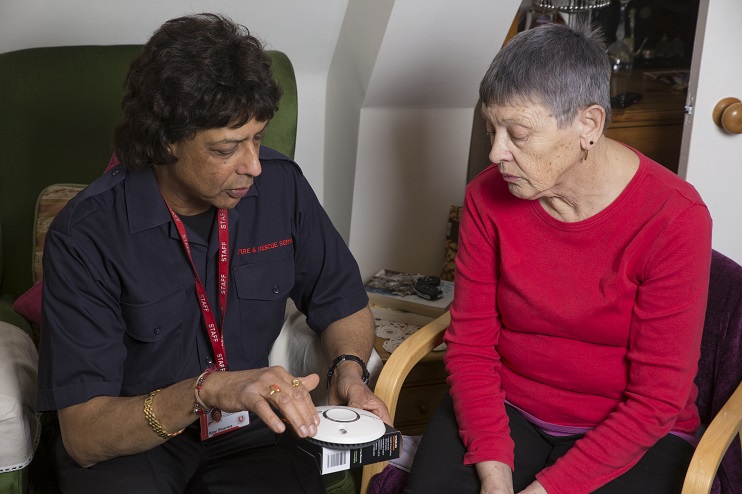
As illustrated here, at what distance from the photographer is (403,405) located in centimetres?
248

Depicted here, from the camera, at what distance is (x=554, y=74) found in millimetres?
1519

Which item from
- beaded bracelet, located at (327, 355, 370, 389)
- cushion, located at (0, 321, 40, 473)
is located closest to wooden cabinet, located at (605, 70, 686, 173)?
beaded bracelet, located at (327, 355, 370, 389)

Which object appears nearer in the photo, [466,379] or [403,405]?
[466,379]

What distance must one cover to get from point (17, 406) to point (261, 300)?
0.51 metres

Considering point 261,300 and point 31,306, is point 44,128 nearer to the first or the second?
point 31,306

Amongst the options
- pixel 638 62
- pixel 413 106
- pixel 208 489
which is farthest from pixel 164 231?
pixel 638 62

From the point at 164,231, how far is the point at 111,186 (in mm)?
130

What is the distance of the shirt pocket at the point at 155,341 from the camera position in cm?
172

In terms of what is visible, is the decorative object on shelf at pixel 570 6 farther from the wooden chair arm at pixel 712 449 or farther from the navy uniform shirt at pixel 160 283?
the wooden chair arm at pixel 712 449

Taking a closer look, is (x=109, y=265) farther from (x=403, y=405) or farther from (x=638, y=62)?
(x=638, y=62)

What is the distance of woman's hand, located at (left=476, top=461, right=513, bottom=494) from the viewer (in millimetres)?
1585

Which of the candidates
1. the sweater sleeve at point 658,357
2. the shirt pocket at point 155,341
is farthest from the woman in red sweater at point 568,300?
the shirt pocket at point 155,341

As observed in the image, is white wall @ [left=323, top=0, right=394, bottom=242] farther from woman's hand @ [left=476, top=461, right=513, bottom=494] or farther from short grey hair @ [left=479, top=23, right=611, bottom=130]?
woman's hand @ [left=476, top=461, right=513, bottom=494]

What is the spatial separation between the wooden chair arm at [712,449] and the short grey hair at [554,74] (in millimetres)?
554
